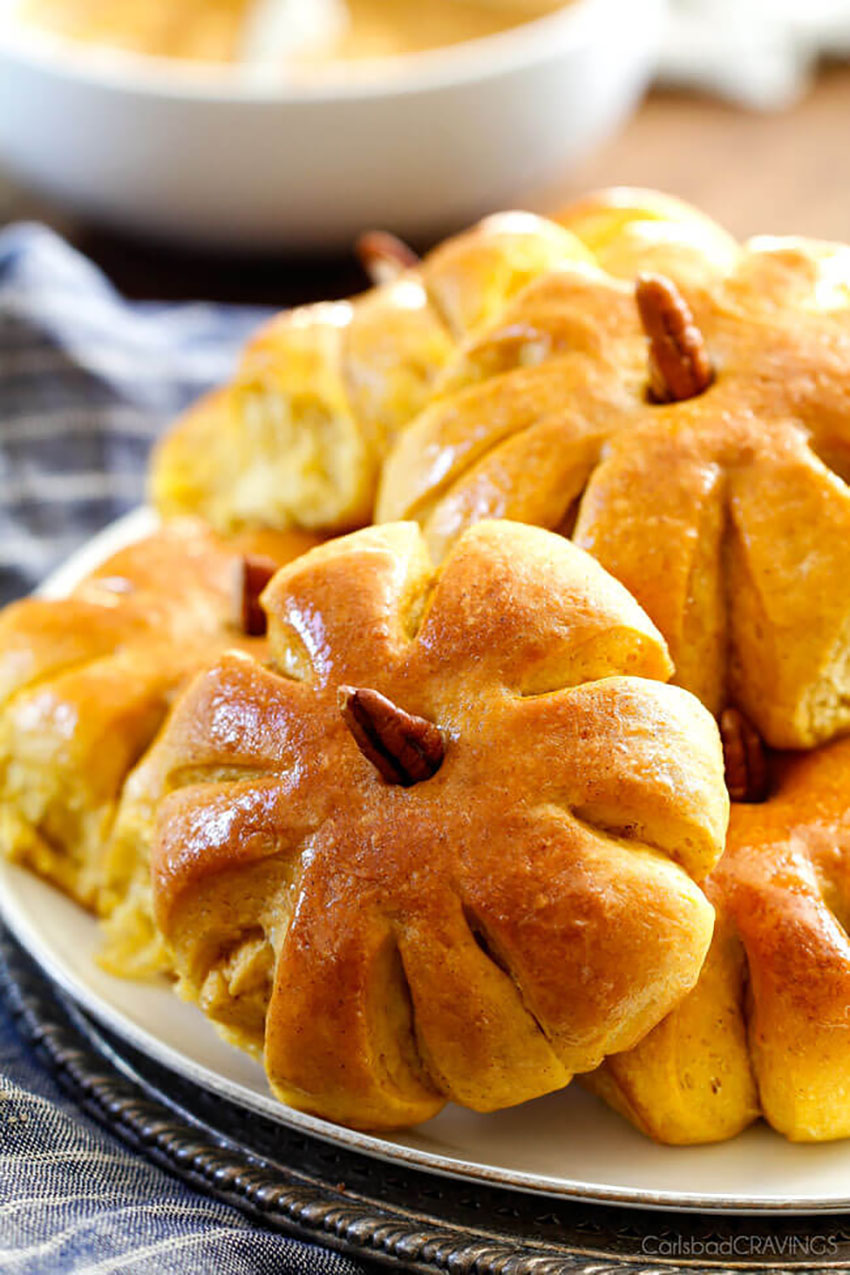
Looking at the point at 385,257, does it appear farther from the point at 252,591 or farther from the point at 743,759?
the point at 743,759

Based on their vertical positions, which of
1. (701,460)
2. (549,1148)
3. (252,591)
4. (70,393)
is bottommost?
(70,393)

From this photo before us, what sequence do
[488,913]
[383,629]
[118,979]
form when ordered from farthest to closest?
[118,979], [383,629], [488,913]

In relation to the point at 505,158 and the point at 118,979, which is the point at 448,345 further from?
the point at 505,158

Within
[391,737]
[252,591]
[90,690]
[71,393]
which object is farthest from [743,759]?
[71,393]

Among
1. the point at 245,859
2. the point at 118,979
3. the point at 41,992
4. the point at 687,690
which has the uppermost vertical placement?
the point at 687,690

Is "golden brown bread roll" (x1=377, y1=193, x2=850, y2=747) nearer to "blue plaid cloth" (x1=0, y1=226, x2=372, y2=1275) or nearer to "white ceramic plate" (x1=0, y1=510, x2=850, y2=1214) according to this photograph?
"white ceramic plate" (x1=0, y1=510, x2=850, y2=1214)

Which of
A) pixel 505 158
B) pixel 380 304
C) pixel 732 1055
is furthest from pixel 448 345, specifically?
pixel 505 158

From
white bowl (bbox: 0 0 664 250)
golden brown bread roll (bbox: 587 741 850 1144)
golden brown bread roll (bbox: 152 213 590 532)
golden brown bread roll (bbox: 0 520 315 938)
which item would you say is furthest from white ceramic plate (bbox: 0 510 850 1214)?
white bowl (bbox: 0 0 664 250)
